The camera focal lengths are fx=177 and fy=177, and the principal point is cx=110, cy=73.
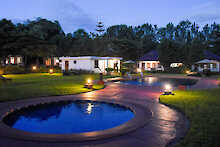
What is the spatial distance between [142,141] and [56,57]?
1359 inches

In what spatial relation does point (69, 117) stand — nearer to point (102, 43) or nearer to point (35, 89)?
point (35, 89)

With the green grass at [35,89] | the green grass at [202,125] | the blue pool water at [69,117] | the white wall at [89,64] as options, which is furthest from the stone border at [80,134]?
the white wall at [89,64]

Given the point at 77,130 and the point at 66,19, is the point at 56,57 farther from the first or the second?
the point at 66,19

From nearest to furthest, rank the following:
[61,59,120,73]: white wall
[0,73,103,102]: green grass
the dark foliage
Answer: [0,73,103,102]: green grass < the dark foliage < [61,59,120,73]: white wall

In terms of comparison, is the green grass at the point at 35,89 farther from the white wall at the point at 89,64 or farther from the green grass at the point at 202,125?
the white wall at the point at 89,64

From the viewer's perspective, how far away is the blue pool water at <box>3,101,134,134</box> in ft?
19.2

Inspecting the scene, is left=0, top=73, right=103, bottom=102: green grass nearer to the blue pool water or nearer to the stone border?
the blue pool water

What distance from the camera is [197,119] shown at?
5.41 metres

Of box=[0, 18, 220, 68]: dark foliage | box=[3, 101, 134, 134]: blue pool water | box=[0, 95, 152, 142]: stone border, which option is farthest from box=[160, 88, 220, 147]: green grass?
box=[0, 18, 220, 68]: dark foliage

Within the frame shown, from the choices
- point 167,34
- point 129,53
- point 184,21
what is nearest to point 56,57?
point 129,53

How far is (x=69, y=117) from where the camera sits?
7.03m

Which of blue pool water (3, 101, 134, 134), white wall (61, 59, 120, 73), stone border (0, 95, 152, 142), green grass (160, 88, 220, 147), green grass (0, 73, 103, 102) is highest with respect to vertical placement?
white wall (61, 59, 120, 73)

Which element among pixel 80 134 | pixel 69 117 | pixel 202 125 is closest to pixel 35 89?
pixel 69 117

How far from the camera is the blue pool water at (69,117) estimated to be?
5.85 m
